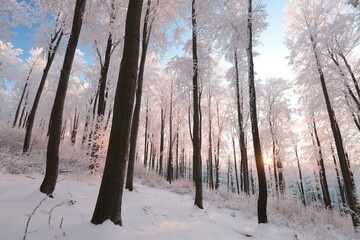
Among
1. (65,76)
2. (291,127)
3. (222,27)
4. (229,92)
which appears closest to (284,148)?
(291,127)

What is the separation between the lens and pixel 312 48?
1170 centimetres

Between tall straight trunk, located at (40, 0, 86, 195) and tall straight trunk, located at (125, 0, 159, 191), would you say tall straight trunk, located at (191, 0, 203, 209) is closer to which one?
tall straight trunk, located at (125, 0, 159, 191)

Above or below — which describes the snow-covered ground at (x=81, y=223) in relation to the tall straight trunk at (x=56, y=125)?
below

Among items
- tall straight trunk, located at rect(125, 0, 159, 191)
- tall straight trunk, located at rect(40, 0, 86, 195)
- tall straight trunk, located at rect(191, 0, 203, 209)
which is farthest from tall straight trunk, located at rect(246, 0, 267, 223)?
tall straight trunk, located at rect(40, 0, 86, 195)

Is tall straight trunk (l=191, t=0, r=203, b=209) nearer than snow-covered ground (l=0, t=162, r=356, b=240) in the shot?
No

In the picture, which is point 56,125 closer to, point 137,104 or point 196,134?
point 137,104

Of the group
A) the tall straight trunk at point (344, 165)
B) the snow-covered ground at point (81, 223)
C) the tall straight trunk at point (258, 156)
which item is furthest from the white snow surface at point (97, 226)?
the tall straight trunk at point (344, 165)

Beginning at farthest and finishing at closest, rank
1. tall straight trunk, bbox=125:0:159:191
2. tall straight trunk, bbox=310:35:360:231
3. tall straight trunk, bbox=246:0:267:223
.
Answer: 1. tall straight trunk, bbox=310:35:360:231
2. tall straight trunk, bbox=125:0:159:191
3. tall straight trunk, bbox=246:0:267:223

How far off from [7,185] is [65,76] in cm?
276

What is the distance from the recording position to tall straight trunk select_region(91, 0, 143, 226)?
3105 millimetres

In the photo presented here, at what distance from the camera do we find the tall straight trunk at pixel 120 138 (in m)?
3.11

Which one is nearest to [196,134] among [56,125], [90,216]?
[56,125]

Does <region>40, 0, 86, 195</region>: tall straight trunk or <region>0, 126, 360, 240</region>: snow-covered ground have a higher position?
<region>40, 0, 86, 195</region>: tall straight trunk

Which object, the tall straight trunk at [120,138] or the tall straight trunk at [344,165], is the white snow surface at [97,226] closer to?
the tall straight trunk at [120,138]
